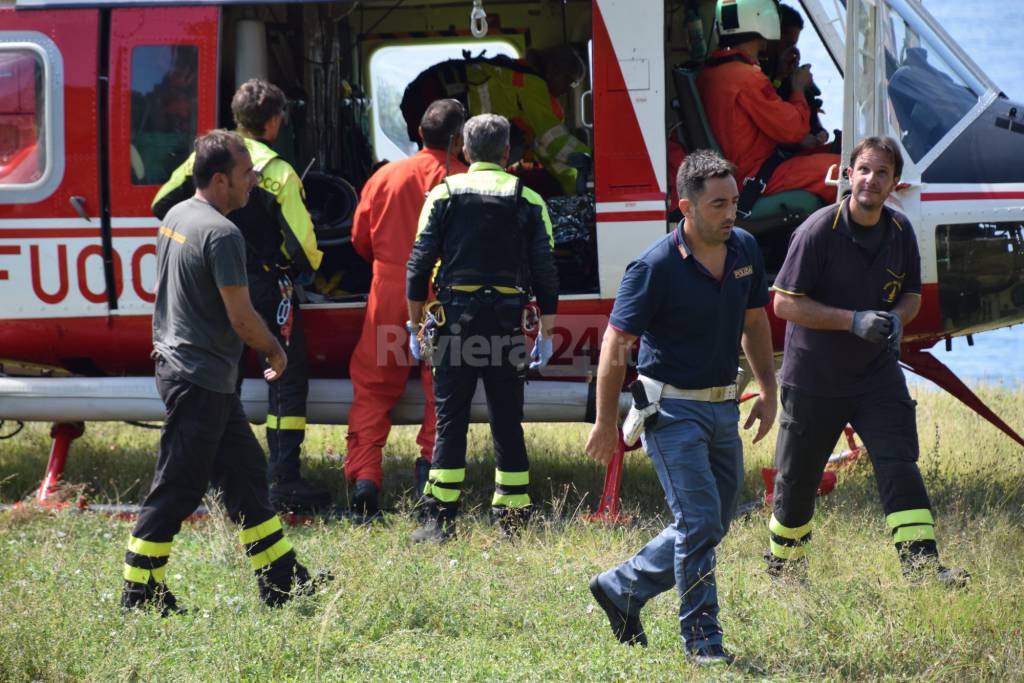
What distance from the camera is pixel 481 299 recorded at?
581cm

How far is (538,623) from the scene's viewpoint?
15.3 feet

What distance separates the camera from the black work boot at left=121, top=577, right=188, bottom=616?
4.65 meters

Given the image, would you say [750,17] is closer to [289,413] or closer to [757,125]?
[757,125]

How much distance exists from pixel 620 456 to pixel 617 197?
138 cm

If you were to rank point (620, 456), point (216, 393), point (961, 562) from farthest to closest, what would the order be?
point (620, 456)
point (961, 562)
point (216, 393)

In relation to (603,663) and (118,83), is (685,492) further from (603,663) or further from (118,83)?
(118,83)

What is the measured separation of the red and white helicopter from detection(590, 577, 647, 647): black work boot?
218cm

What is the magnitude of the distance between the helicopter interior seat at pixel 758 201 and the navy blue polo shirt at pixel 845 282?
172cm

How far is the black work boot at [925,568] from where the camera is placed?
4.66 m

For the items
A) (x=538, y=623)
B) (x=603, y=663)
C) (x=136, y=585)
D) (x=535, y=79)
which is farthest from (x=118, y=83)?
(x=603, y=663)

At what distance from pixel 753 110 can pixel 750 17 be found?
0.56 meters

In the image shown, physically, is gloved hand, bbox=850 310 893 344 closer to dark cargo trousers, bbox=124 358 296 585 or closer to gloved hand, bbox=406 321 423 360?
gloved hand, bbox=406 321 423 360

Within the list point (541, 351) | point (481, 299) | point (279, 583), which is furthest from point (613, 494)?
point (279, 583)

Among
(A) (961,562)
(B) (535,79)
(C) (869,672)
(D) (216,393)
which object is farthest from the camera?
(B) (535,79)
